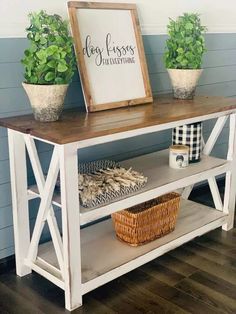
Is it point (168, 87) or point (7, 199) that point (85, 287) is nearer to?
point (7, 199)

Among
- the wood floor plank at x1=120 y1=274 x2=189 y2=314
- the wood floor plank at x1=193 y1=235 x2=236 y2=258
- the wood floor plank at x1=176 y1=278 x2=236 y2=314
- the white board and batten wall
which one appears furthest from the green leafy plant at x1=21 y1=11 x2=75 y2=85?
the wood floor plank at x1=193 y1=235 x2=236 y2=258

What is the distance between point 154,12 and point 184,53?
0.32 m

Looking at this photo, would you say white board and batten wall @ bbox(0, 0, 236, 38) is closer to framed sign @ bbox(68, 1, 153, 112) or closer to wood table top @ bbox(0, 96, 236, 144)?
framed sign @ bbox(68, 1, 153, 112)

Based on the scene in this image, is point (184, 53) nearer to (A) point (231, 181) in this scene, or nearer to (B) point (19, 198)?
(A) point (231, 181)

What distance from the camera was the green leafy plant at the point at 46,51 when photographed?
1822mm

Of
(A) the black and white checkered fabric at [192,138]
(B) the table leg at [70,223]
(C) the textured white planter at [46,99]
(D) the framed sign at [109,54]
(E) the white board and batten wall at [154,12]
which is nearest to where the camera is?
(B) the table leg at [70,223]

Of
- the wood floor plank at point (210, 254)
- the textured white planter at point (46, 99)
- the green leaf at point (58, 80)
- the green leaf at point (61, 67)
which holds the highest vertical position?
the green leaf at point (61, 67)

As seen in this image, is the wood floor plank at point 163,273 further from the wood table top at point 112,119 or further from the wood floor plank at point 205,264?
the wood table top at point 112,119

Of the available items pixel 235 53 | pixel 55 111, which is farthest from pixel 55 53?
pixel 235 53

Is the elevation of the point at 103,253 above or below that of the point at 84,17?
below

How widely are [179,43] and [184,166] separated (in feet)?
2.07

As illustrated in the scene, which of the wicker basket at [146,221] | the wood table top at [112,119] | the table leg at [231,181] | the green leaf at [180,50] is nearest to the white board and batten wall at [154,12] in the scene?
the green leaf at [180,50]

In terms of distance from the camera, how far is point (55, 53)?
1.82 metres

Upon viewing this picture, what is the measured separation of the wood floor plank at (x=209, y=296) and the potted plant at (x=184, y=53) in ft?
3.17
